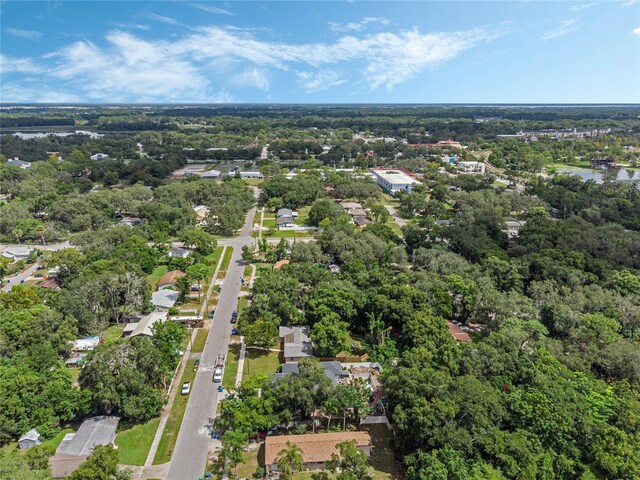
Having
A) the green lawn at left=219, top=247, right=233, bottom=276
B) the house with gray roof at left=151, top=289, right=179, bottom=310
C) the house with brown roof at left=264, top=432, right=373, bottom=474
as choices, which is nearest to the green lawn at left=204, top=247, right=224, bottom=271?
the green lawn at left=219, top=247, right=233, bottom=276

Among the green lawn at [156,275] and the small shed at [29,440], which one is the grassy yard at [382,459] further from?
the green lawn at [156,275]

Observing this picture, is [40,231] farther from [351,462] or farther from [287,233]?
[351,462]

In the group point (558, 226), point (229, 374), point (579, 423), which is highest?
point (558, 226)

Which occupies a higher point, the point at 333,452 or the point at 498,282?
the point at 498,282

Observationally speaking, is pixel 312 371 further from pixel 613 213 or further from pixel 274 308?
pixel 613 213

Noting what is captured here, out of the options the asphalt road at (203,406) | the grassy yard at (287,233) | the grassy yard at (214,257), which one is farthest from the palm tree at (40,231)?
the asphalt road at (203,406)

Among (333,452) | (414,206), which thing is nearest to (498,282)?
(333,452)

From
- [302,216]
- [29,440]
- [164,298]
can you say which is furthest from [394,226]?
[29,440]
